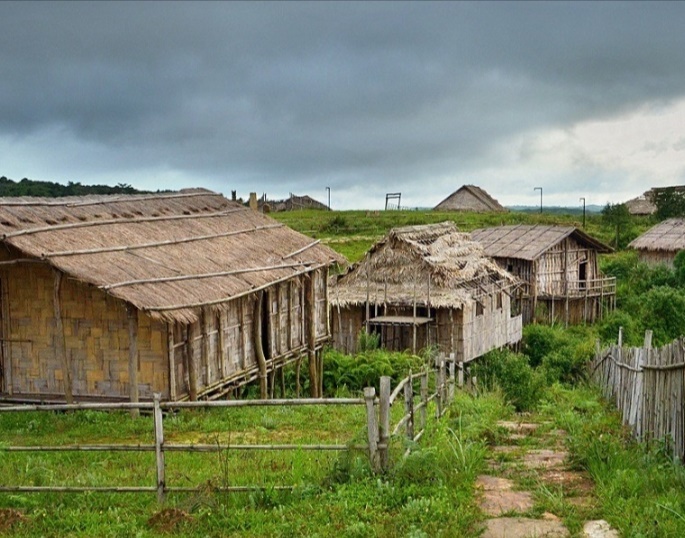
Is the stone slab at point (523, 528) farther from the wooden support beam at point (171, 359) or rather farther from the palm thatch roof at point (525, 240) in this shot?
the palm thatch roof at point (525, 240)

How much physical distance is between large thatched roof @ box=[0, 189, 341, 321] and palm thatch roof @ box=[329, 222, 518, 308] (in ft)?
16.2

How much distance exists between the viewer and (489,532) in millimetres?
6500

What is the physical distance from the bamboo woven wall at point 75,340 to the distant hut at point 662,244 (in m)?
31.5

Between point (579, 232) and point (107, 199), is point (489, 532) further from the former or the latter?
point (579, 232)

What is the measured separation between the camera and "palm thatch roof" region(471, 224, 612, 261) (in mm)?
31828

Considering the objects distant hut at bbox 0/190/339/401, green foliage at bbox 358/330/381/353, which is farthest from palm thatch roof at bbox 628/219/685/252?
distant hut at bbox 0/190/339/401

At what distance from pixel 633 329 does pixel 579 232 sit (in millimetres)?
4761

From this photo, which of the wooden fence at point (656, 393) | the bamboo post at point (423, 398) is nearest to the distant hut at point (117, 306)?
the bamboo post at point (423, 398)

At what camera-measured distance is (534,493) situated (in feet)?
24.2

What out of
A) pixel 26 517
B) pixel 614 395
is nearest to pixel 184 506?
pixel 26 517

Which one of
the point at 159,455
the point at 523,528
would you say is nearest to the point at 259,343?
the point at 159,455

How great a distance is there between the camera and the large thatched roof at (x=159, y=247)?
12.0 m

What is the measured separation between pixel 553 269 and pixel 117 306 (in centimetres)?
2414

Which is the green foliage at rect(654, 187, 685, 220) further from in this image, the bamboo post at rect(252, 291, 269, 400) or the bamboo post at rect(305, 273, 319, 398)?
the bamboo post at rect(252, 291, 269, 400)
